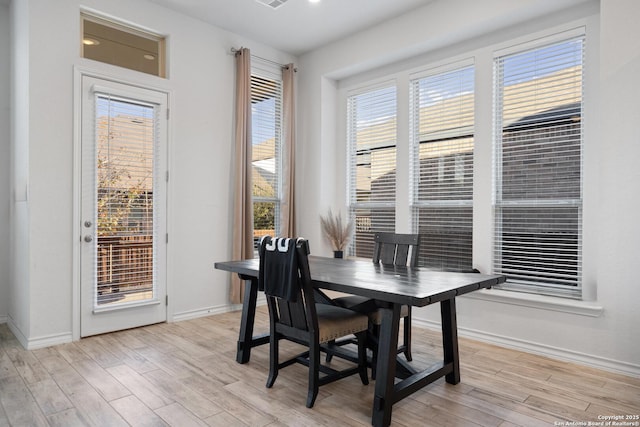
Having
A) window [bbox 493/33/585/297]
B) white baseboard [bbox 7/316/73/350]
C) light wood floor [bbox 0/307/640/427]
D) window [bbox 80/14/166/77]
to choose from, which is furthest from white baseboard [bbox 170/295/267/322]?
window [bbox 493/33/585/297]

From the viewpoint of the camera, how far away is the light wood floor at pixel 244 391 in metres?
2.29

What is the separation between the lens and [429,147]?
14.3 ft

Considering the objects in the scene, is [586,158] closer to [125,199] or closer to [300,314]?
[300,314]

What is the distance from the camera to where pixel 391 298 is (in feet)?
7.05

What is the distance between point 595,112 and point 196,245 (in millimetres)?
3888

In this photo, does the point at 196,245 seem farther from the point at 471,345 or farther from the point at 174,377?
the point at 471,345

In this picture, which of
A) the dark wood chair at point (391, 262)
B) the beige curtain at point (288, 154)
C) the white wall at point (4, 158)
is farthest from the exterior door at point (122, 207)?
the dark wood chair at point (391, 262)

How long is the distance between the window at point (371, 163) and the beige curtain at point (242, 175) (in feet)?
4.20

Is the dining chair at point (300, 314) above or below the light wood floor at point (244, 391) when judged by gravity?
A: above

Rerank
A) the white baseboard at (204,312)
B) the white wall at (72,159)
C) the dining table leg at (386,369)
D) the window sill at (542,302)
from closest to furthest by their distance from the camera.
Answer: the dining table leg at (386,369)
the window sill at (542,302)
the white wall at (72,159)
the white baseboard at (204,312)

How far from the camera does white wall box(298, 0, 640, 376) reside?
2951 mm

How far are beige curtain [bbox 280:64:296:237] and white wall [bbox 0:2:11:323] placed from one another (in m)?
2.89

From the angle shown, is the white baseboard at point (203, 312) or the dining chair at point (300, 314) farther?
the white baseboard at point (203, 312)

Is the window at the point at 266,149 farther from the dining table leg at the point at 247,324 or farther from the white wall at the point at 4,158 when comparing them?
the white wall at the point at 4,158
